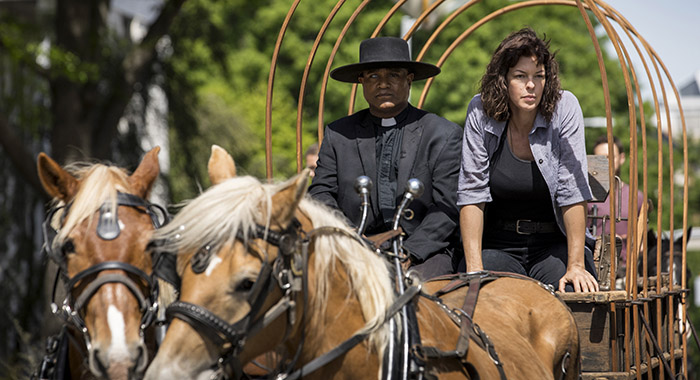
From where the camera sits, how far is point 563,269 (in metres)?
5.05

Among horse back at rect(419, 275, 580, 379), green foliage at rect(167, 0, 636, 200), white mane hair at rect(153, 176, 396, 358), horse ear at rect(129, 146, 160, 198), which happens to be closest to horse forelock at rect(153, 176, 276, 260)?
white mane hair at rect(153, 176, 396, 358)

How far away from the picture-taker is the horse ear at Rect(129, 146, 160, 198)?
429 centimetres

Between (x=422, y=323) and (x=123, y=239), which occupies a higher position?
(x=123, y=239)

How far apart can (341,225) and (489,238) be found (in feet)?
6.62

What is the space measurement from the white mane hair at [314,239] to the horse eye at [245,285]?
0.45 feet

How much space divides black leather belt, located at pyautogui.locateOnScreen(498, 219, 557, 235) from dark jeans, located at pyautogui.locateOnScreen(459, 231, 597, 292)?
0.04 meters

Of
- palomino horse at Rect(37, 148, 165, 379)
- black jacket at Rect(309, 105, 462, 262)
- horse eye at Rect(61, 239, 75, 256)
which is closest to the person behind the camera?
palomino horse at Rect(37, 148, 165, 379)

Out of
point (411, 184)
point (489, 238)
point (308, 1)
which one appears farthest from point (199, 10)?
point (308, 1)

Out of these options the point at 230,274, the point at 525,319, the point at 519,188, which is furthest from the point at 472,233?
the point at 230,274

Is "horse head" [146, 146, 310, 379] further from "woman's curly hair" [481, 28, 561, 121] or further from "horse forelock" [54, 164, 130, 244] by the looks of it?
"woman's curly hair" [481, 28, 561, 121]

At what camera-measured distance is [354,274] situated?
10.9 feet

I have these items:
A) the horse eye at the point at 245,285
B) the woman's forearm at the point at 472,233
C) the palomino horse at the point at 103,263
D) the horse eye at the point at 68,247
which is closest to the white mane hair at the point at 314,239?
the horse eye at the point at 245,285

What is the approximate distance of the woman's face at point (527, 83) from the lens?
477 centimetres

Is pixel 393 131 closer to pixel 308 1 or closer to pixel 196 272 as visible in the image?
pixel 196 272
